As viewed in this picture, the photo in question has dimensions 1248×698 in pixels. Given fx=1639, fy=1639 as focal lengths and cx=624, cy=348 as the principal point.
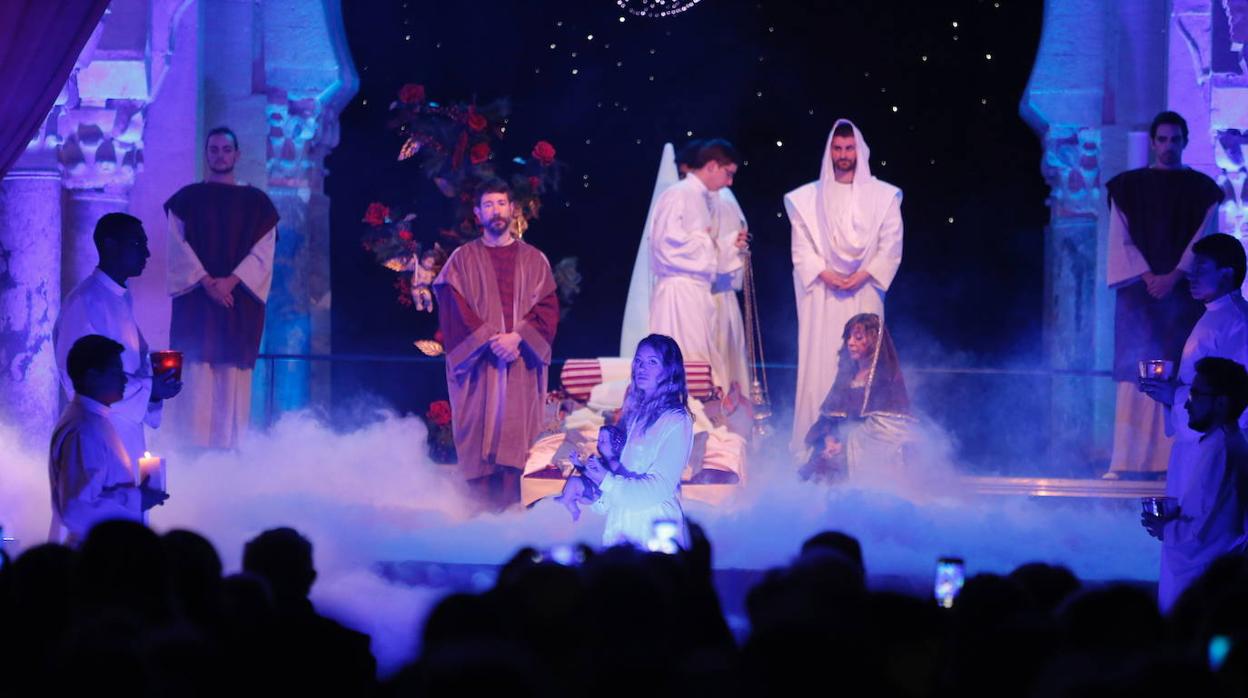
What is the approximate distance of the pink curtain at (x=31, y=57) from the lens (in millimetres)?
7160

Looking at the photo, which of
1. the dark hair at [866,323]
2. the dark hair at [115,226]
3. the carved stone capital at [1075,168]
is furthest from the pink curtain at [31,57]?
the carved stone capital at [1075,168]

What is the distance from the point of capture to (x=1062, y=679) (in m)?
2.36

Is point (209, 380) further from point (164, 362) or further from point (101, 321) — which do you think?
point (164, 362)

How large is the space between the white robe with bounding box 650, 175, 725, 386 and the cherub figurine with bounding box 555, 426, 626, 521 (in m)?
3.78

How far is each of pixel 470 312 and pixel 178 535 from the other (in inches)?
220

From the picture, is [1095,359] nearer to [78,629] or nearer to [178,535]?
[178,535]

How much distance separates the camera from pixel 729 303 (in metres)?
10.1

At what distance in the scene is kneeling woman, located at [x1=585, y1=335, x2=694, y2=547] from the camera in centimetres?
597

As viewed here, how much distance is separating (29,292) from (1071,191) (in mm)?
6732

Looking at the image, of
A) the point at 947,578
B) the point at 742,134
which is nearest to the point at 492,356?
the point at 742,134

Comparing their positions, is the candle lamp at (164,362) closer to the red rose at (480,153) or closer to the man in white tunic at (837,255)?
the man in white tunic at (837,255)

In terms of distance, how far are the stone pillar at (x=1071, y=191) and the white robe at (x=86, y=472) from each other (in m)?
6.89

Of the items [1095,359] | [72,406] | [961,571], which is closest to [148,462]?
[72,406]

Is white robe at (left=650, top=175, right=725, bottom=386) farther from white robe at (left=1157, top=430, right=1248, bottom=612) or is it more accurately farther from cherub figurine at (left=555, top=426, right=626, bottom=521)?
white robe at (left=1157, top=430, right=1248, bottom=612)
